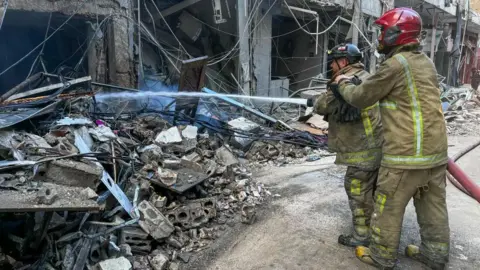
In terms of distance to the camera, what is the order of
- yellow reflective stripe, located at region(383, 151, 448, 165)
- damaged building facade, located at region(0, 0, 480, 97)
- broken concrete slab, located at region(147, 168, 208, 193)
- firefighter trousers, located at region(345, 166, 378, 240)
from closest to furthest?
yellow reflective stripe, located at region(383, 151, 448, 165)
firefighter trousers, located at region(345, 166, 378, 240)
broken concrete slab, located at region(147, 168, 208, 193)
damaged building facade, located at region(0, 0, 480, 97)

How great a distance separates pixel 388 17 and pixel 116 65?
583 centimetres

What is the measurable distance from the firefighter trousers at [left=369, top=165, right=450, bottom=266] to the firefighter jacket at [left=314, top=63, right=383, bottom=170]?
1.20ft

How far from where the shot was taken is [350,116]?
3.34m

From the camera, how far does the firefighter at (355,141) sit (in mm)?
3350

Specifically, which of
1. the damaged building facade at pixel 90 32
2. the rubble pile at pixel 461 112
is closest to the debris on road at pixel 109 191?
the damaged building facade at pixel 90 32

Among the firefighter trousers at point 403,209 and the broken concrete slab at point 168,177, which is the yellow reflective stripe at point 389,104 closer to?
the firefighter trousers at point 403,209

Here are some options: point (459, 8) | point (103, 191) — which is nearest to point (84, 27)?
point (103, 191)

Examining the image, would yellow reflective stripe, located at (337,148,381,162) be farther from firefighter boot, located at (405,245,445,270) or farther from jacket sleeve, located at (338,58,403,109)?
firefighter boot, located at (405,245,445,270)

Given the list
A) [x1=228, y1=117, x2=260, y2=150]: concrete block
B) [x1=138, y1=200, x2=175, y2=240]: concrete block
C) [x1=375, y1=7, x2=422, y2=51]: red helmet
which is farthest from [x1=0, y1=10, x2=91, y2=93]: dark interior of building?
[x1=375, y1=7, x2=422, y2=51]: red helmet

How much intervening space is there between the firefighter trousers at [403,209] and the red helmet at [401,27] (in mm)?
948

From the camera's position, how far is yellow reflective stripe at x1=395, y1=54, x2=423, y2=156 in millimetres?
2785

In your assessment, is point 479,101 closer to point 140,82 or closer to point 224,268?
point 140,82

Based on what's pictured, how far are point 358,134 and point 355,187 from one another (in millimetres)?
467

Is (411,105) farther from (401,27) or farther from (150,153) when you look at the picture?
(150,153)
